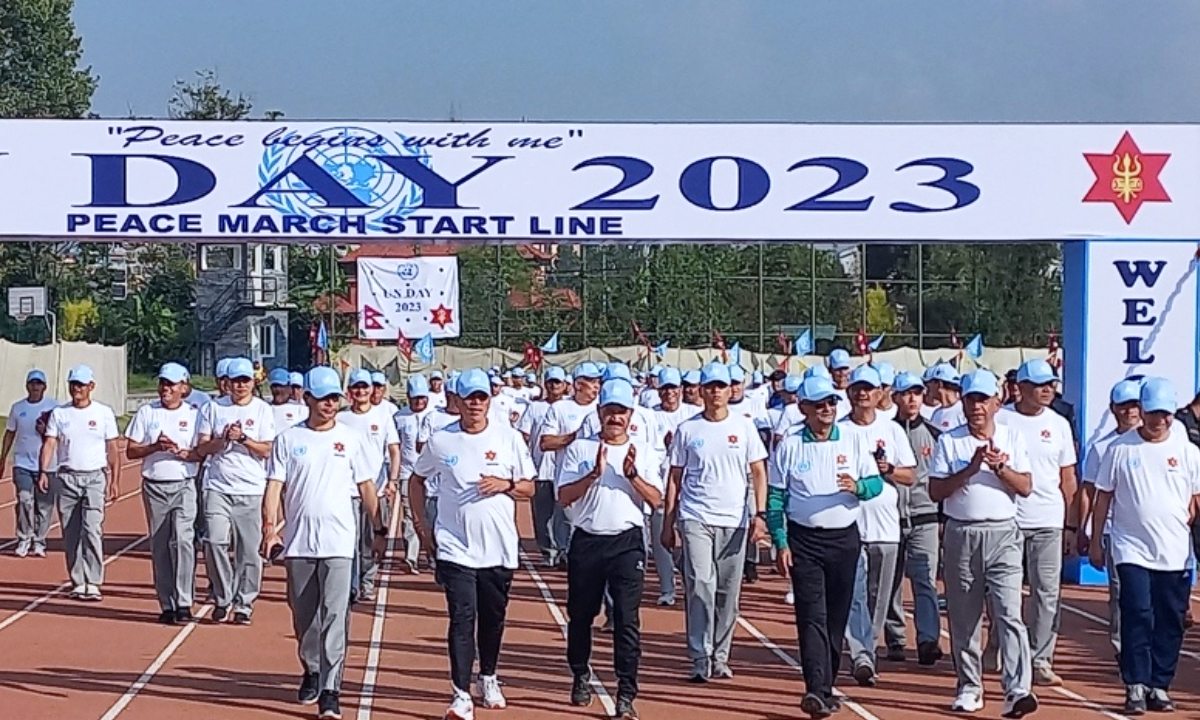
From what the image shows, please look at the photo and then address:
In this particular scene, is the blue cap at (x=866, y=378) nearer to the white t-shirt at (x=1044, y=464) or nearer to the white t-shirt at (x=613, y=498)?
the white t-shirt at (x=1044, y=464)

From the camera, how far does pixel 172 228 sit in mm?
16719

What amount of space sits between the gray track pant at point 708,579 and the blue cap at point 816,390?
56.6 inches

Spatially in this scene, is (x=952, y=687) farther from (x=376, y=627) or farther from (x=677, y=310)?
(x=677, y=310)

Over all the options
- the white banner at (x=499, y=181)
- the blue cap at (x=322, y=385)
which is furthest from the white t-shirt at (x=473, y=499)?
the white banner at (x=499, y=181)

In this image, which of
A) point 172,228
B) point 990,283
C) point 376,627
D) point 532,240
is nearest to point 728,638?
point 376,627

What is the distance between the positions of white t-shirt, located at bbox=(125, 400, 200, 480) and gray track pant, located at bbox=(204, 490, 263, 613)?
1.31 ft

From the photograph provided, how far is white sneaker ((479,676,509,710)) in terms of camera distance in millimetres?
11016

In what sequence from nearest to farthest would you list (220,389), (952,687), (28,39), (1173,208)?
1. (952,687)
2. (220,389)
3. (1173,208)
4. (28,39)

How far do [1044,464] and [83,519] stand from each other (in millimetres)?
9016

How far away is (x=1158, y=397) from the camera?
10852 millimetres

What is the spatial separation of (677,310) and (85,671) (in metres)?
39.0

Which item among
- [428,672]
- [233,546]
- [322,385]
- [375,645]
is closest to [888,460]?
[322,385]

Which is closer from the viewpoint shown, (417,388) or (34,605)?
(34,605)

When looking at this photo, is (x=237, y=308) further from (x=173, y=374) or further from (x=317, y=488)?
(x=317, y=488)
